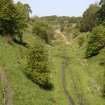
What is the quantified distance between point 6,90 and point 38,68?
623 inches

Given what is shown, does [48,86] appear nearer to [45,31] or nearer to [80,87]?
[80,87]

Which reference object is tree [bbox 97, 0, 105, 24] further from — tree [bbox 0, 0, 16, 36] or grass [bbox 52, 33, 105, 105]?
tree [bbox 0, 0, 16, 36]

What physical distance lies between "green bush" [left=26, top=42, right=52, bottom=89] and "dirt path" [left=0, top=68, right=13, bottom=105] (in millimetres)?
8665

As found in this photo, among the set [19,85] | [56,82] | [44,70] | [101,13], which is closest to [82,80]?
[56,82]

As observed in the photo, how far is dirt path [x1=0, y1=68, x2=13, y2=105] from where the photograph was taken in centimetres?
5913

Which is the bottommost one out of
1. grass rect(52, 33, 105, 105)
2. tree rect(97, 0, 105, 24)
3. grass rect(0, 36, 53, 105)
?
grass rect(52, 33, 105, 105)

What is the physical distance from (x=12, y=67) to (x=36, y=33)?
7795 cm

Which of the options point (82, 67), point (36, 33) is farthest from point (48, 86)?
point (36, 33)

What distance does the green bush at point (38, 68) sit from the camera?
7651 cm

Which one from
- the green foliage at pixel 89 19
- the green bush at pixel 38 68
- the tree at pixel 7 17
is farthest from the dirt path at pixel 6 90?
the green foliage at pixel 89 19

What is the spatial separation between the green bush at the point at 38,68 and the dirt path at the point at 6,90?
867cm

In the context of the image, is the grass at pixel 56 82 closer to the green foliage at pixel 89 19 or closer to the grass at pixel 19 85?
the grass at pixel 19 85

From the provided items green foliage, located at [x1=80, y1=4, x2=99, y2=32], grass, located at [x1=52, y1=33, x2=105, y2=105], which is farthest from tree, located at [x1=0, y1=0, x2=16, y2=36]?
green foliage, located at [x1=80, y1=4, x2=99, y2=32]

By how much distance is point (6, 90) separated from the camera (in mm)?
63750
